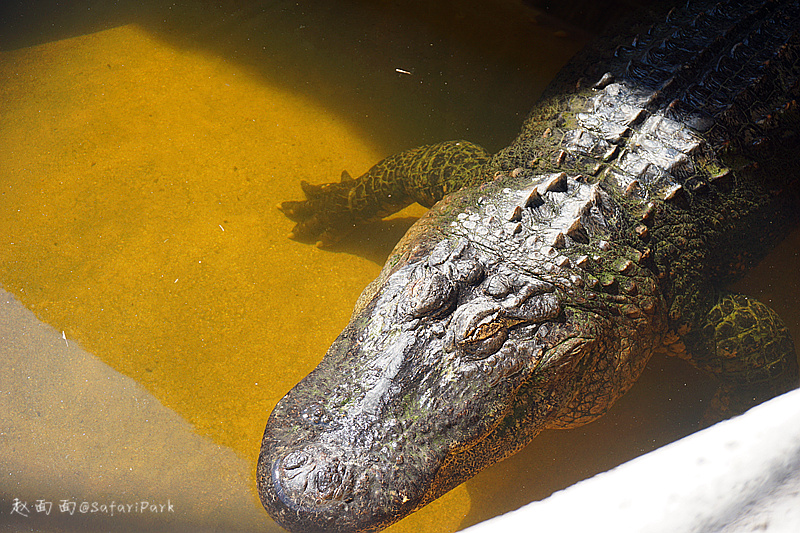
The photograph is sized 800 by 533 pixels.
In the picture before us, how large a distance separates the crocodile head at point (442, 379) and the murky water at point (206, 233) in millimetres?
696

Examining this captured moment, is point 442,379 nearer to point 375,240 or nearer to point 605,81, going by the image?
point 375,240

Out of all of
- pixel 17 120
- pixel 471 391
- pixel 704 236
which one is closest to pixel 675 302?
pixel 704 236

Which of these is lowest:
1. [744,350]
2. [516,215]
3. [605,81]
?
[744,350]

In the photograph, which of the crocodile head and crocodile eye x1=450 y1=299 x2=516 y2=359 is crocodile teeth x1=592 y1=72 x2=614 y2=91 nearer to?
the crocodile head

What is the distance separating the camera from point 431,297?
6.14 ft

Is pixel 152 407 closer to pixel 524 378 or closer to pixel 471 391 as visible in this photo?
pixel 471 391

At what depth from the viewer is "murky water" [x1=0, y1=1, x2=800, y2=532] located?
2.36m

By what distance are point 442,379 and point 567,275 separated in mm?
691

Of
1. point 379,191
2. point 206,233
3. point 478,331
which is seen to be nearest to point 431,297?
point 478,331

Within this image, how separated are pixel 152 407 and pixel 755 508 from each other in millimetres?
2499

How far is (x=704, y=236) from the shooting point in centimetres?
240

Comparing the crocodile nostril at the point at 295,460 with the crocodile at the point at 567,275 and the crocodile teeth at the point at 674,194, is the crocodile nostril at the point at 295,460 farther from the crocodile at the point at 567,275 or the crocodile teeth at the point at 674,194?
the crocodile teeth at the point at 674,194

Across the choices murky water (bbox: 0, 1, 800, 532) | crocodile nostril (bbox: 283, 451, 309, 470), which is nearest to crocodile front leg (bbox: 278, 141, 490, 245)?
murky water (bbox: 0, 1, 800, 532)

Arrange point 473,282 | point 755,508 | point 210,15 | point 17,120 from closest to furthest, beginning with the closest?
point 755,508 → point 473,282 → point 17,120 → point 210,15
